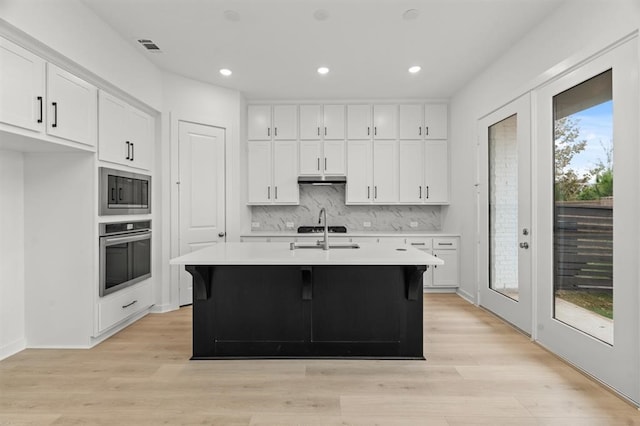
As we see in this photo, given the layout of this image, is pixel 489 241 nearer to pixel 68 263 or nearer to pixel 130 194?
pixel 130 194

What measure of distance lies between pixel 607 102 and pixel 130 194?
4.05 metres

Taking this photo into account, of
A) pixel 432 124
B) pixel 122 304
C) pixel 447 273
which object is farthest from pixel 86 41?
pixel 447 273

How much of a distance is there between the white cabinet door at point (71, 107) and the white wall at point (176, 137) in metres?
1.13

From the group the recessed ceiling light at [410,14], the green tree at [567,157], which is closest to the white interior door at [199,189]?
the recessed ceiling light at [410,14]

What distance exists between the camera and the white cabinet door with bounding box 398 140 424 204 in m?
5.38

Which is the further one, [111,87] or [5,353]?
[111,87]

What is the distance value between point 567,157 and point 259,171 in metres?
3.79

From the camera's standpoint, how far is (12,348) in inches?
117

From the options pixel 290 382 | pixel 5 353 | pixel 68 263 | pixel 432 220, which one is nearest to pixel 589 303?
pixel 290 382

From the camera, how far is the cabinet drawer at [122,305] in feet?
10.7

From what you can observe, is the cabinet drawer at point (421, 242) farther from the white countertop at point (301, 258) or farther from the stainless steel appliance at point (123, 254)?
the stainless steel appliance at point (123, 254)

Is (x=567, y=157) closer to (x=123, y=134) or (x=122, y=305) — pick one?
(x=123, y=134)

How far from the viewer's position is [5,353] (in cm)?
292

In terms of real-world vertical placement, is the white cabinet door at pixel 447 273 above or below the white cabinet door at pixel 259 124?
below
